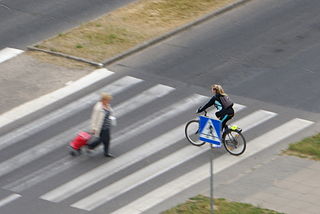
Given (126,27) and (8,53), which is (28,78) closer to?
(8,53)

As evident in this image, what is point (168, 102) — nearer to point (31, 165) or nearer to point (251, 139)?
point (251, 139)

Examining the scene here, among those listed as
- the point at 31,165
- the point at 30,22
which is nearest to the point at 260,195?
the point at 31,165

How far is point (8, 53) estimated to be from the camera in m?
27.5

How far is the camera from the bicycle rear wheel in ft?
71.1

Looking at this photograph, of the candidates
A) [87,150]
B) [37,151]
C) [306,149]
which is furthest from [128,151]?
[306,149]

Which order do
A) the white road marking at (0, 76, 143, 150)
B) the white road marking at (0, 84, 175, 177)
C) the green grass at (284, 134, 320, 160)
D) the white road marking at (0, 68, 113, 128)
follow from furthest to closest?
1. the white road marking at (0, 68, 113, 128)
2. the white road marking at (0, 76, 143, 150)
3. the green grass at (284, 134, 320, 160)
4. the white road marking at (0, 84, 175, 177)

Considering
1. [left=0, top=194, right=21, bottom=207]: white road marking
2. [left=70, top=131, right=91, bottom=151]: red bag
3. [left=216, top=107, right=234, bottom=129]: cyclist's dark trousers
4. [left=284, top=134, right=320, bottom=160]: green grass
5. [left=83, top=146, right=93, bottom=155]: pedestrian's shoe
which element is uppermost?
[left=216, top=107, right=234, bottom=129]: cyclist's dark trousers

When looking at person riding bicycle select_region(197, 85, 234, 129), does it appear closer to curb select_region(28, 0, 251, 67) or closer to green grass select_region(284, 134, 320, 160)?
green grass select_region(284, 134, 320, 160)

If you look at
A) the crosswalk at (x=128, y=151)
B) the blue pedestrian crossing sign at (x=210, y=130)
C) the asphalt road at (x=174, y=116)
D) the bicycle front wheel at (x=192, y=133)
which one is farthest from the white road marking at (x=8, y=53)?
the blue pedestrian crossing sign at (x=210, y=130)

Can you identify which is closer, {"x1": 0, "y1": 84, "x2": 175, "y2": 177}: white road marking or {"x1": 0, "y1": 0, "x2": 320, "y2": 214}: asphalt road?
{"x1": 0, "y1": 0, "x2": 320, "y2": 214}: asphalt road

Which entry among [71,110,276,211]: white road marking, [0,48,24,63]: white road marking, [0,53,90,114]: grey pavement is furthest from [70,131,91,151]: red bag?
[0,48,24,63]: white road marking

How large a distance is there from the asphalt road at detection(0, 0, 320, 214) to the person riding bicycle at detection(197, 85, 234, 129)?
89 centimetres

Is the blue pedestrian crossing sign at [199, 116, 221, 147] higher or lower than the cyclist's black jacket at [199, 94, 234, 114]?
lower

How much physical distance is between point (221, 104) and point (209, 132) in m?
3.97
